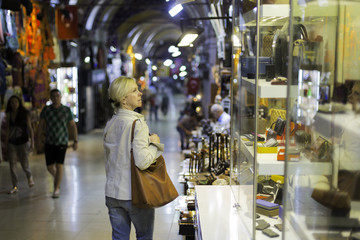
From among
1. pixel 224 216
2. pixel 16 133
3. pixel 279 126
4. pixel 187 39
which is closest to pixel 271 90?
pixel 279 126

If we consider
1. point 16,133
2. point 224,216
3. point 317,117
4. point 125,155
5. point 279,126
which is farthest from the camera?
point 16,133

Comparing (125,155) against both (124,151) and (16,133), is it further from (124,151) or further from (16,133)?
(16,133)

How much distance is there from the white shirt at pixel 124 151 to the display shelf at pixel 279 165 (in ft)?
2.03

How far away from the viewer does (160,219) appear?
6.25 m

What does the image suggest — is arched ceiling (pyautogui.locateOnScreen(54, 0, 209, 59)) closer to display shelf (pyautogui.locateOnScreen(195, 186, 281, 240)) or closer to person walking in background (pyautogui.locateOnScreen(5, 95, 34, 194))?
person walking in background (pyautogui.locateOnScreen(5, 95, 34, 194))

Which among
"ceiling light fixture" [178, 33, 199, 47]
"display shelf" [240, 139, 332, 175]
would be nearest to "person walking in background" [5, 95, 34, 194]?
"ceiling light fixture" [178, 33, 199, 47]

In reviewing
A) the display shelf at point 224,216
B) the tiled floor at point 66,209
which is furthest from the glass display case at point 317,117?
the tiled floor at point 66,209

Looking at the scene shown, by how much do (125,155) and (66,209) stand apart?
12.9ft

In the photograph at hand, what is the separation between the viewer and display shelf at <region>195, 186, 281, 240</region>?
2781 mm

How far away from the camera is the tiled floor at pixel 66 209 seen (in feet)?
18.9

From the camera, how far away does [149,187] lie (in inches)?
127

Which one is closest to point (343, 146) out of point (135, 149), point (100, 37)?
point (135, 149)

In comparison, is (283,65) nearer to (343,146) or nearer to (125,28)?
(343,146)

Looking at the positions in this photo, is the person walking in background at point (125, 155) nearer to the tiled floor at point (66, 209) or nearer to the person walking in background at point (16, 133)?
the tiled floor at point (66, 209)
